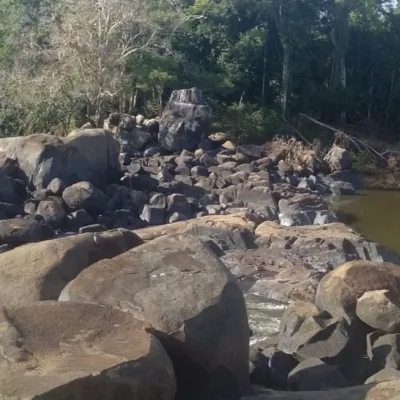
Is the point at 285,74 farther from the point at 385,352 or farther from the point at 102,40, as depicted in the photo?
the point at 385,352

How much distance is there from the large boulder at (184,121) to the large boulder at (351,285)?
56.3 ft

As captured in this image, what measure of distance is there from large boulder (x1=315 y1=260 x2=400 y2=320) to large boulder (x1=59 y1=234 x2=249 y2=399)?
218 cm

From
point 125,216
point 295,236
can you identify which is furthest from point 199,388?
point 125,216

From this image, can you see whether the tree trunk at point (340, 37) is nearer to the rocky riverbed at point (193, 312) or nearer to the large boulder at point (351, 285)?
the rocky riverbed at point (193, 312)

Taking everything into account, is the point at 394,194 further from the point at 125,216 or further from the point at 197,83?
the point at 125,216

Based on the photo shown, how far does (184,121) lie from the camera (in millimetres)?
26406

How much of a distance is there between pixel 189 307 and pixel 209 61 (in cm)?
2664

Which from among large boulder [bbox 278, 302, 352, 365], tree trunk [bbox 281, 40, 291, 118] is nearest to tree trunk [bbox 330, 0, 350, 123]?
tree trunk [bbox 281, 40, 291, 118]

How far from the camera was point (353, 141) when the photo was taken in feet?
99.9

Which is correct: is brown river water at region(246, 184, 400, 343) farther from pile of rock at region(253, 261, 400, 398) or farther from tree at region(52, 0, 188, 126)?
tree at region(52, 0, 188, 126)

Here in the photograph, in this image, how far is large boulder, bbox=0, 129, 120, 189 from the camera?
19734 mm

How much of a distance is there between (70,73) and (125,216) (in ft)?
31.1

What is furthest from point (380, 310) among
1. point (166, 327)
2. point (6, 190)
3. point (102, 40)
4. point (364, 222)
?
point (102, 40)

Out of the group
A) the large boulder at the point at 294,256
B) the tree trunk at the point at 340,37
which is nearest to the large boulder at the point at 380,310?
the large boulder at the point at 294,256
